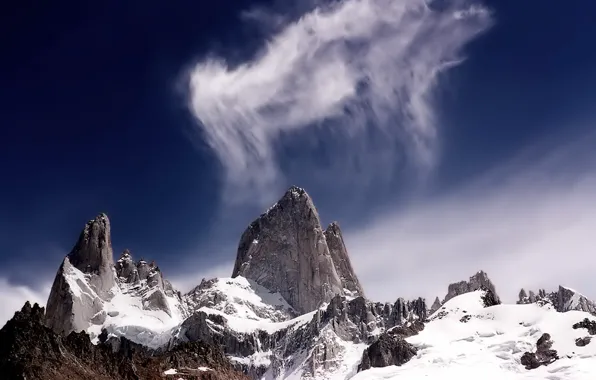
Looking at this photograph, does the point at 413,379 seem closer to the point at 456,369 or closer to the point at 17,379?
the point at 456,369

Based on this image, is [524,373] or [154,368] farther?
[524,373]

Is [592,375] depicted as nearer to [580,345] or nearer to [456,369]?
[580,345]

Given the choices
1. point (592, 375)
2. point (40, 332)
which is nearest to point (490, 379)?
point (592, 375)

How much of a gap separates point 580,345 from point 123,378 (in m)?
137

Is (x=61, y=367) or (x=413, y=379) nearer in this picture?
(x=61, y=367)

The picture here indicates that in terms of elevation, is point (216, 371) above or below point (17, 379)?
above

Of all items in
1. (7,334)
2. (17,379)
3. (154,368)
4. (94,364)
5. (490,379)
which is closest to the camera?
(17,379)

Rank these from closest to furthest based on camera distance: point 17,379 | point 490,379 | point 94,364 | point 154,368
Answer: point 17,379 < point 94,364 < point 154,368 < point 490,379

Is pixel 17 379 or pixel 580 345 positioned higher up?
pixel 580 345

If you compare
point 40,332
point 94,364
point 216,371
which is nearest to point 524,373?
point 216,371

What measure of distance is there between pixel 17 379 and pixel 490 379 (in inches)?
5304

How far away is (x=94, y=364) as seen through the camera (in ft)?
474

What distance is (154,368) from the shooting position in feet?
566

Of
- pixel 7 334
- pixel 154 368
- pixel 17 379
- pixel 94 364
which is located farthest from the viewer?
pixel 154 368
